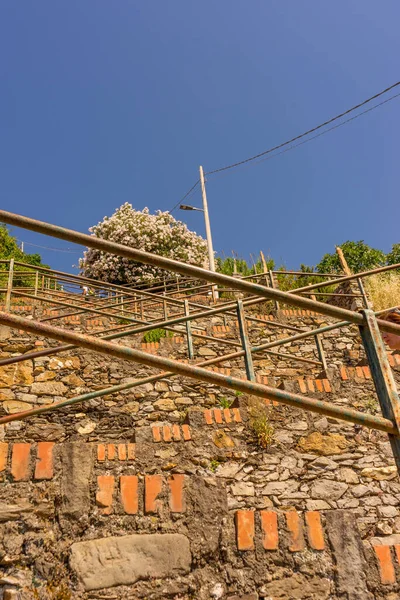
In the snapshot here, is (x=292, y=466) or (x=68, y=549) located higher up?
(x=292, y=466)

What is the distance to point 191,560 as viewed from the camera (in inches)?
78.1

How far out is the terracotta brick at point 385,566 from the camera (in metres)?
2.02

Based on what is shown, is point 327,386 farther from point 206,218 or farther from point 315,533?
point 206,218

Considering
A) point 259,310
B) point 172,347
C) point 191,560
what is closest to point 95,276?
point 259,310

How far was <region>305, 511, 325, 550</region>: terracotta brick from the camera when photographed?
6.75 ft

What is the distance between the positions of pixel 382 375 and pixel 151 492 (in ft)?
3.98

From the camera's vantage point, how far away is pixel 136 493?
2.06 meters

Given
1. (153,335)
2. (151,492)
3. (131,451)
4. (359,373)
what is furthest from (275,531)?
(153,335)

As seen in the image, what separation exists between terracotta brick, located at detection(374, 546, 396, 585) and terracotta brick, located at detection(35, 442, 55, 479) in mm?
A: 1572

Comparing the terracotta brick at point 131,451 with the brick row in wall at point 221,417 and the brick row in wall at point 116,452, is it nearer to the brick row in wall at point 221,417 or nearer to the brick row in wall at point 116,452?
the brick row in wall at point 116,452

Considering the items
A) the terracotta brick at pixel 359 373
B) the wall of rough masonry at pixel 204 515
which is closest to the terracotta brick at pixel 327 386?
the terracotta brick at pixel 359 373

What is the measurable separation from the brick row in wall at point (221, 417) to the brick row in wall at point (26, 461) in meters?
1.19

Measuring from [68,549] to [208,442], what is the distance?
1.13 metres

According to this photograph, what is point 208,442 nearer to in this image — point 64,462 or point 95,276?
point 64,462
